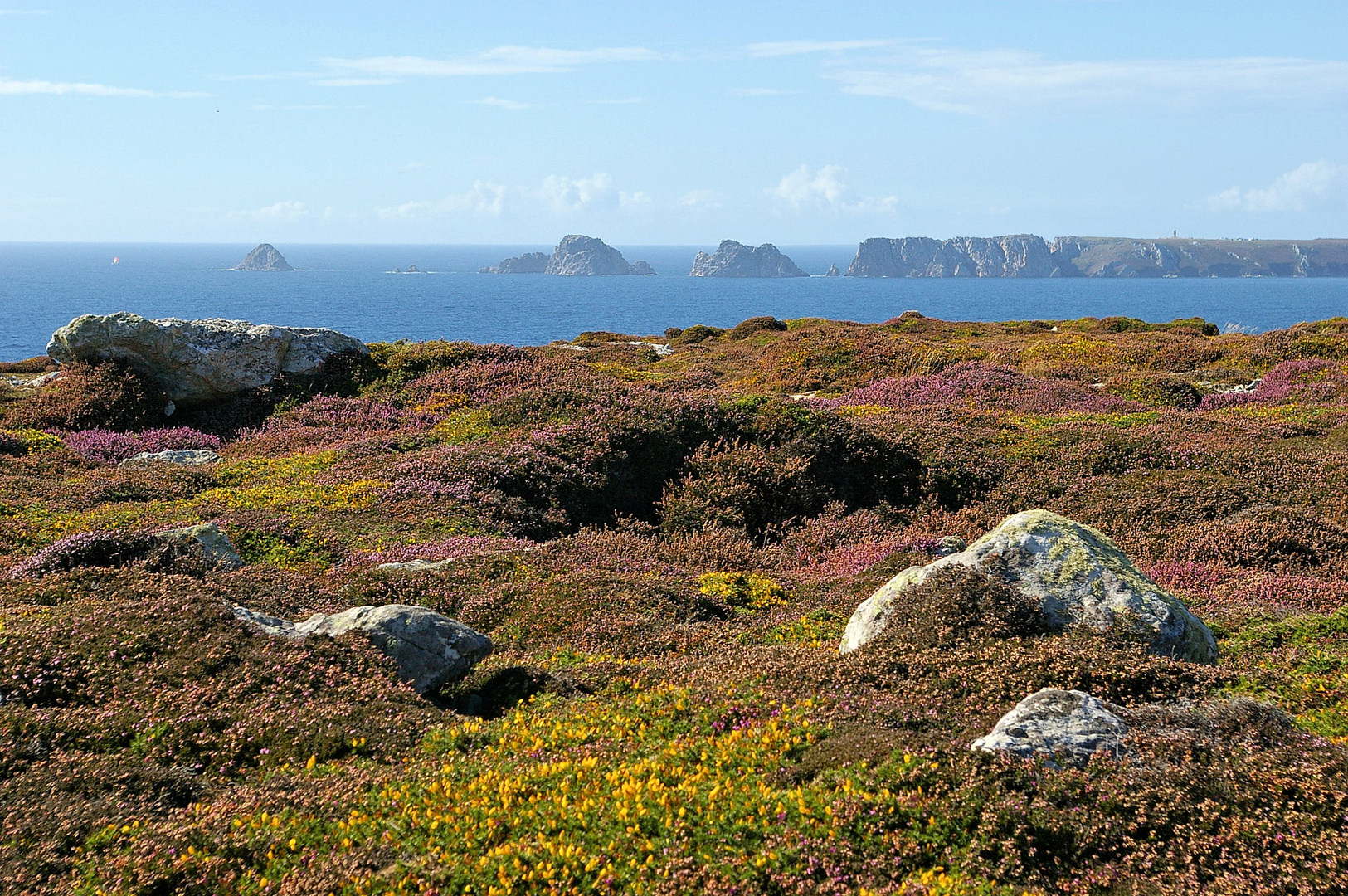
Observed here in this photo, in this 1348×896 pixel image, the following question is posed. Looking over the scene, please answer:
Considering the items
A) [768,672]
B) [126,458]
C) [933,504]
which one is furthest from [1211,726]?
[126,458]

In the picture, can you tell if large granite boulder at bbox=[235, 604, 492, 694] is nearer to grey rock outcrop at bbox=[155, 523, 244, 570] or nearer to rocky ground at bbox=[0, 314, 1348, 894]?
rocky ground at bbox=[0, 314, 1348, 894]

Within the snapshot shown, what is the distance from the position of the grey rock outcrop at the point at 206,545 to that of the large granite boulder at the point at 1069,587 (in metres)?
10.2

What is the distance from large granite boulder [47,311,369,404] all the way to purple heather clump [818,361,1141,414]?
2035cm

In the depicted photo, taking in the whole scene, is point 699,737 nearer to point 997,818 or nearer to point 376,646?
point 997,818

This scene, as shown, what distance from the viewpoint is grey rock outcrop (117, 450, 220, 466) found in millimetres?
22922

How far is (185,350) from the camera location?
1155 inches

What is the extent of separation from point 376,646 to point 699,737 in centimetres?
447

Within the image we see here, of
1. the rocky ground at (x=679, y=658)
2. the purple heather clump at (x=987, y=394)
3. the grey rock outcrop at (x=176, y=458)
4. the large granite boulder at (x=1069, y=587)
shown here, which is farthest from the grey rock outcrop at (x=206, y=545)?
the purple heather clump at (x=987, y=394)

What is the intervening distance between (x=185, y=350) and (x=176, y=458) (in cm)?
712

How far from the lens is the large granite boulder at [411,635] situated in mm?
10195

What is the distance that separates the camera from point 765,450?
22.9m

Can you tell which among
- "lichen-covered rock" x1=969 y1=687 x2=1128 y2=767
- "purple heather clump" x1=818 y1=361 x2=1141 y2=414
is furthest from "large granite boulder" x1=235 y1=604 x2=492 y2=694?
"purple heather clump" x1=818 y1=361 x2=1141 y2=414

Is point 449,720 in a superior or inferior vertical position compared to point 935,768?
inferior

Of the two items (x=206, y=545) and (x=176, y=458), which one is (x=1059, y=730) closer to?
(x=206, y=545)
